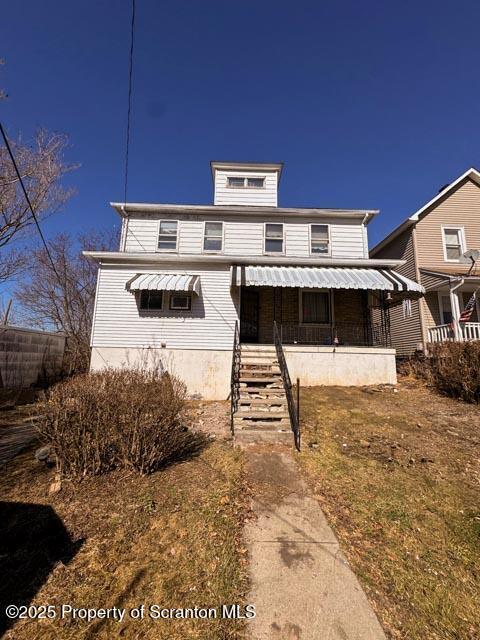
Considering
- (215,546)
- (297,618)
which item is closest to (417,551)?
(297,618)

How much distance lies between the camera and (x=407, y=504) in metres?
4.18

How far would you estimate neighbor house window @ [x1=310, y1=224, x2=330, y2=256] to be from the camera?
14.4m

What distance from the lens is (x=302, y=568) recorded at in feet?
9.73

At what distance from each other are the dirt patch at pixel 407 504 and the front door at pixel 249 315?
17.4ft

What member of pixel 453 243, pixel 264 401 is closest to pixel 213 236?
pixel 264 401

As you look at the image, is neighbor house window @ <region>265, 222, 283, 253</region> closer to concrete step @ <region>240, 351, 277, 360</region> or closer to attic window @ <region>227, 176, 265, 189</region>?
attic window @ <region>227, 176, 265, 189</region>

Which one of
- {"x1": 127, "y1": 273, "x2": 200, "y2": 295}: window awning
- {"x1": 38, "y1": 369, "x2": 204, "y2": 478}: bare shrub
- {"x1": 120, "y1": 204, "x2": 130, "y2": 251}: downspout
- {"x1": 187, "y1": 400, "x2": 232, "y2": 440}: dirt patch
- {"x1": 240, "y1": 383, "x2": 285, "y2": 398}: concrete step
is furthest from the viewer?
{"x1": 120, "y1": 204, "x2": 130, "y2": 251}: downspout

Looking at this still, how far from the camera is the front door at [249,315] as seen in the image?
1316 cm

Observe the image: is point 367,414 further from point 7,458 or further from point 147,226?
point 147,226

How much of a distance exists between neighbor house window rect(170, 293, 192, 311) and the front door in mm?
2459

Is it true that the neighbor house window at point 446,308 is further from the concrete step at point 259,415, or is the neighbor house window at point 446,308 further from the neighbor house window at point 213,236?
the concrete step at point 259,415

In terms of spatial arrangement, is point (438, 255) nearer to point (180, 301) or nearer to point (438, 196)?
point (438, 196)

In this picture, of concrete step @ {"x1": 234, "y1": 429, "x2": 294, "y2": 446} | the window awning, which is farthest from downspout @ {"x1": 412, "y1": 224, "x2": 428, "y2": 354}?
the window awning

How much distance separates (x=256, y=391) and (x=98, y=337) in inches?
287
